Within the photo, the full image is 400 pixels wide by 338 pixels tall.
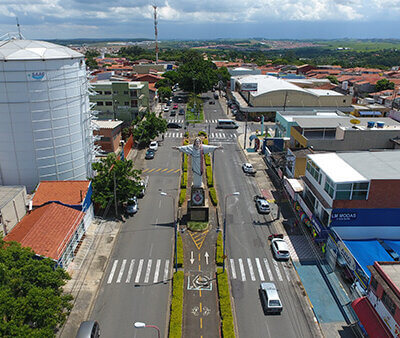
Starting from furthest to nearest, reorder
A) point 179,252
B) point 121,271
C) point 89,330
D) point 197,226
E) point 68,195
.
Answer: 1. point 197,226
2. point 68,195
3. point 179,252
4. point 121,271
5. point 89,330

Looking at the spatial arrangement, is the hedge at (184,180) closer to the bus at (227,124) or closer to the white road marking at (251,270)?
the white road marking at (251,270)

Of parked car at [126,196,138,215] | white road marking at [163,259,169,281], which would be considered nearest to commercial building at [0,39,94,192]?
parked car at [126,196,138,215]

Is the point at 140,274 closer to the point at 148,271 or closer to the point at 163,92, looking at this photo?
the point at 148,271


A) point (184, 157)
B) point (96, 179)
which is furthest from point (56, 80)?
point (184, 157)

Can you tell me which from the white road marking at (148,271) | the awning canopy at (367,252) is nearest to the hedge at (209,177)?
the white road marking at (148,271)

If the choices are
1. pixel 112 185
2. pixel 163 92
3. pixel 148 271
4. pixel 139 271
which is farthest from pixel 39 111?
pixel 163 92

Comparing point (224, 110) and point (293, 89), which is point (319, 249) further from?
point (224, 110)
